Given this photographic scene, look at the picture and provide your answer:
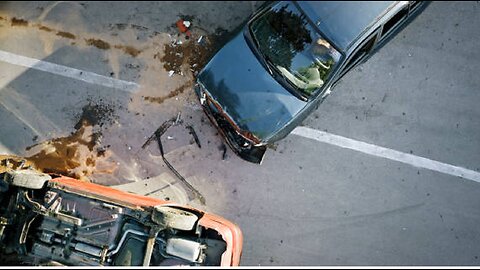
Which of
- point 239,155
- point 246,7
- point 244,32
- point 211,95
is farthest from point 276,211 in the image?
point 246,7

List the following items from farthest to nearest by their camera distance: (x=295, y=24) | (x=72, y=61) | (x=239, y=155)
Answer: (x=72, y=61), (x=239, y=155), (x=295, y=24)

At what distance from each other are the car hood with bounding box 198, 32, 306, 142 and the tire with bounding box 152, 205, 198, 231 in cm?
127

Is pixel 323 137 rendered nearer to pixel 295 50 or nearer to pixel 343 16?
pixel 295 50

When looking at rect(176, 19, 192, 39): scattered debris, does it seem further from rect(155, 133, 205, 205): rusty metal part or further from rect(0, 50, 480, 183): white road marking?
rect(155, 133, 205, 205): rusty metal part

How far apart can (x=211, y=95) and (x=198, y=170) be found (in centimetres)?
123

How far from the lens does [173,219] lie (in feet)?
18.7

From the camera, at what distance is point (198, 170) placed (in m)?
7.07

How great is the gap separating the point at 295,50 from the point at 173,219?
2.42m

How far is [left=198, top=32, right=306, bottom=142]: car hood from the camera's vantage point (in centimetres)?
618

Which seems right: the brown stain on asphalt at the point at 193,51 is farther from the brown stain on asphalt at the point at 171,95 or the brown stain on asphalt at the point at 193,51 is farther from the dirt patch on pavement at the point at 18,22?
the dirt patch on pavement at the point at 18,22

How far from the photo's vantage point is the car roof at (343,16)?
19.3ft

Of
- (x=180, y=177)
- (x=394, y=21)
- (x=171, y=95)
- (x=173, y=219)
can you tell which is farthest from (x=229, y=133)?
(x=394, y=21)

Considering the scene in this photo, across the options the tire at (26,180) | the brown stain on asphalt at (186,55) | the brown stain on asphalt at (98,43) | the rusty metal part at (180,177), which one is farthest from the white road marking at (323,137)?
the tire at (26,180)

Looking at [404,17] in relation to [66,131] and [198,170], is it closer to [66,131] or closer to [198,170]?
[198,170]
